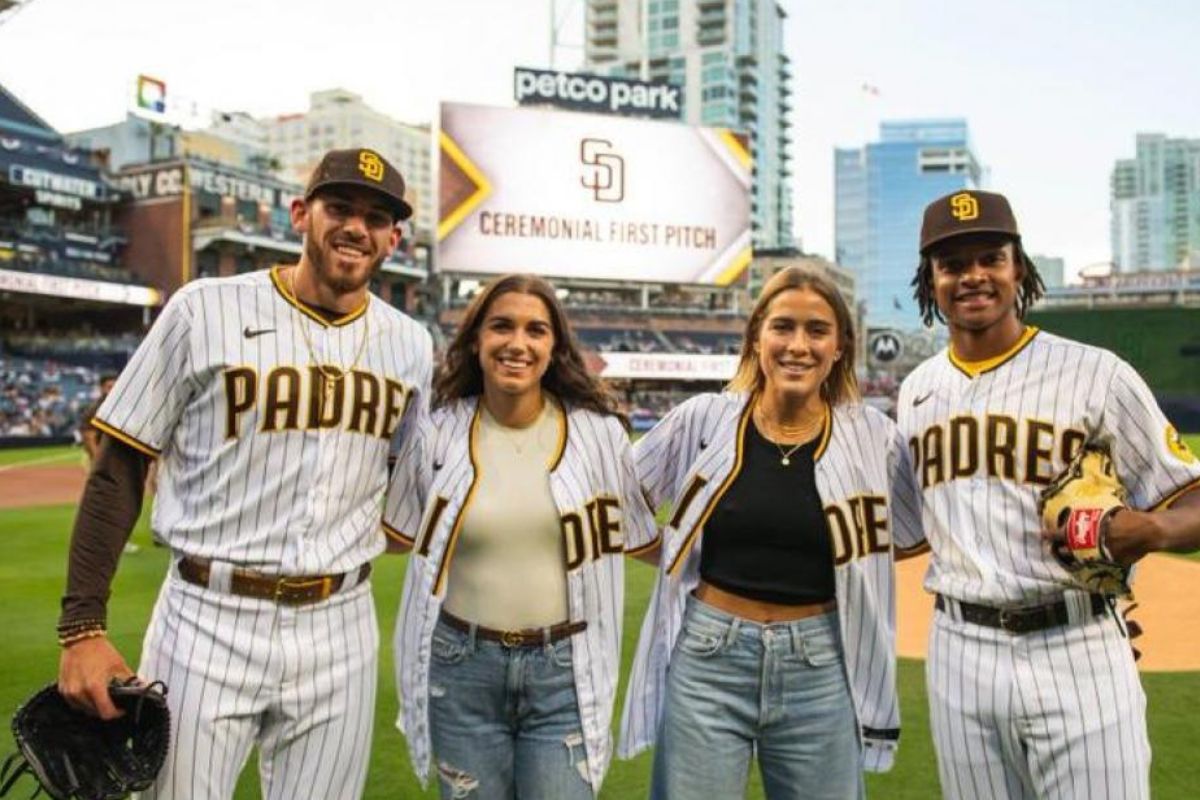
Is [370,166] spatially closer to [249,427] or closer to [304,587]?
[249,427]

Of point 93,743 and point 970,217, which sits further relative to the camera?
point 970,217

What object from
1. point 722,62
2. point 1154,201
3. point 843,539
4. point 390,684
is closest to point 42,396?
point 390,684

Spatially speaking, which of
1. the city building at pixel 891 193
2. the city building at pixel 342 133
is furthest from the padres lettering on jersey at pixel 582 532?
the city building at pixel 891 193

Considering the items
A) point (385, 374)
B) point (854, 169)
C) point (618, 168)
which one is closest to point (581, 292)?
point (618, 168)

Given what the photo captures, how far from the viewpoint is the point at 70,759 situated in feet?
7.43

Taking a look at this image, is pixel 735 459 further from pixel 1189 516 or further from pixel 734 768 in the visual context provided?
pixel 1189 516

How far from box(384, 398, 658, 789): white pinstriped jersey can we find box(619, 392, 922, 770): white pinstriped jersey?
0.45 feet

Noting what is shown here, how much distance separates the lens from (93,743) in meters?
2.29

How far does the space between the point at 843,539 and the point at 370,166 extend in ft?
4.93

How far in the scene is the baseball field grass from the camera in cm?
407

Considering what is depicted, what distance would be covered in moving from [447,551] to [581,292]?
47037 mm

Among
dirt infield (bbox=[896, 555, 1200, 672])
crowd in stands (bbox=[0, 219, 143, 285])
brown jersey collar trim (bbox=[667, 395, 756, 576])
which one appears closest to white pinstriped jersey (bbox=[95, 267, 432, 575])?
brown jersey collar trim (bbox=[667, 395, 756, 576])

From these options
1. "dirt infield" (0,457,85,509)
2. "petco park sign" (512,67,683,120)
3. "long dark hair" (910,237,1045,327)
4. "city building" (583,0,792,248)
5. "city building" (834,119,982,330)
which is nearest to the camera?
"long dark hair" (910,237,1045,327)

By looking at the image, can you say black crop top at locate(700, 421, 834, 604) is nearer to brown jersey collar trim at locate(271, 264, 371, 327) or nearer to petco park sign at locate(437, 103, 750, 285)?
brown jersey collar trim at locate(271, 264, 371, 327)
